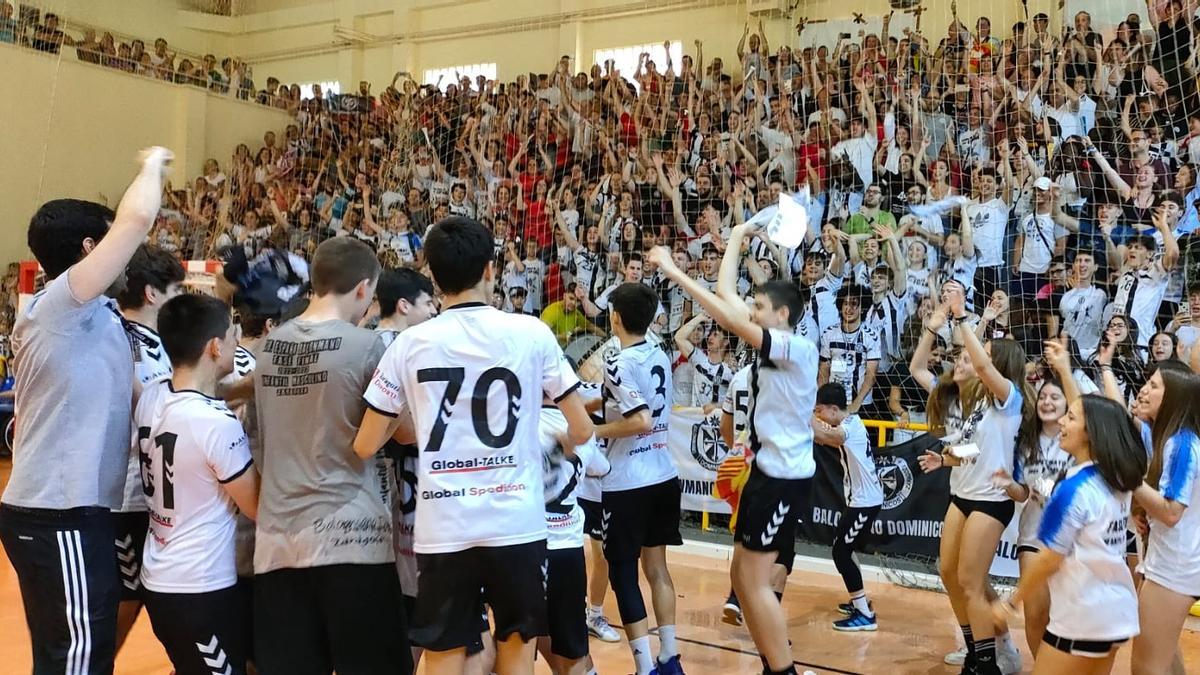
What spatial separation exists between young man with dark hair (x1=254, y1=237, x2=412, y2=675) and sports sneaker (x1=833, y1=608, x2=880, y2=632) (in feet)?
12.7

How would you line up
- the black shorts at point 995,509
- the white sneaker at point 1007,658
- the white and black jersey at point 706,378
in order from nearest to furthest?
1. the black shorts at point 995,509
2. the white sneaker at point 1007,658
3. the white and black jersey at point 706,378

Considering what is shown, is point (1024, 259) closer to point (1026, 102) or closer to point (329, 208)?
point (1026, 102)

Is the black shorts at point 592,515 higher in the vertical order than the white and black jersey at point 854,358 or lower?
lower

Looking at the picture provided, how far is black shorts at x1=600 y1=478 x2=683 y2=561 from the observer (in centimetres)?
504

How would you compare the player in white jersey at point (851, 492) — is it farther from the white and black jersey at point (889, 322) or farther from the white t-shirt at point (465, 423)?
the white t-shirt at point (465, 423)

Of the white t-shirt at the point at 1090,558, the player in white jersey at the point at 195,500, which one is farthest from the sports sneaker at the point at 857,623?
the player in white jersey at the point at 195,500

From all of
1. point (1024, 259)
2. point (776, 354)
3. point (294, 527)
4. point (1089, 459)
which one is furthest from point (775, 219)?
point (1024, 259)

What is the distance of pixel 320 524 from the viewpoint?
2996mm

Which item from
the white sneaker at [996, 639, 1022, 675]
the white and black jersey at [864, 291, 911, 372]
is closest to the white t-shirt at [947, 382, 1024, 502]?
the white sneaker at [996, 639, 1022, 675]

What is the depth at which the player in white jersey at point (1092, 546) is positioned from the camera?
3.45m

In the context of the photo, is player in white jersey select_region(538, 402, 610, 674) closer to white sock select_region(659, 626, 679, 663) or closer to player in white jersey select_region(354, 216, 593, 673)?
player in white jersey select_region(354, 216, 593, 673)

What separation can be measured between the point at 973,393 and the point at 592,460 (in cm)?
245

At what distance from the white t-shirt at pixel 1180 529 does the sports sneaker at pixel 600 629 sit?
296 centimetres

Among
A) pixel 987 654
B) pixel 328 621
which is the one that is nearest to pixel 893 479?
pixel 987 654
